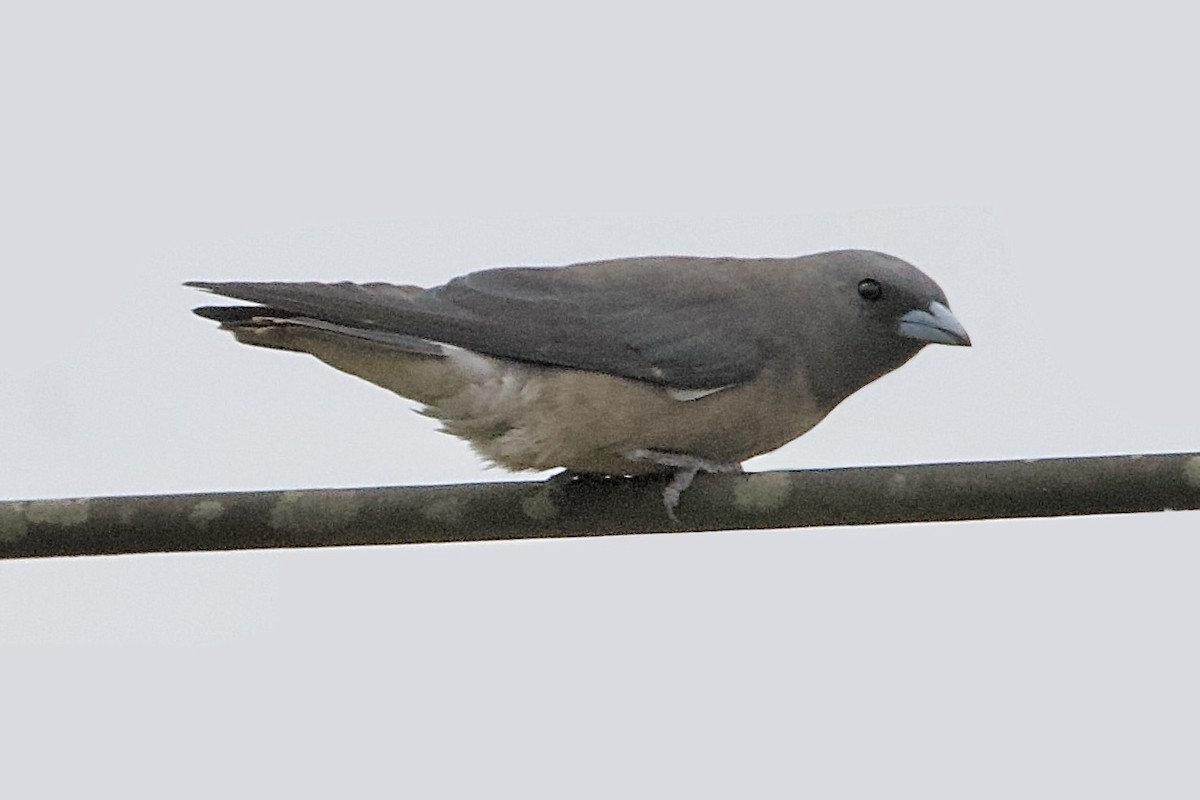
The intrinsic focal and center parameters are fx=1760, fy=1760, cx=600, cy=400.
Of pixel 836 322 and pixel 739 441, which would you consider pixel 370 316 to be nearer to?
pixel 739 441

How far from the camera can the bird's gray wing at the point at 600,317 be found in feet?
18.0

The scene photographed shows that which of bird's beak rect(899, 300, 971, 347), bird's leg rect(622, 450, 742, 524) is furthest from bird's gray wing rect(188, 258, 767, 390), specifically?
bird's beak rect(899, 300, 971, 347)

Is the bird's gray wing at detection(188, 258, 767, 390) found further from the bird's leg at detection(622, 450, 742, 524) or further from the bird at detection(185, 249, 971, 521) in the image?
the bird's leg at detection(622, 450, 742, 524)

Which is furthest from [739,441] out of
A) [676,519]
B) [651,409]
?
[676,519]

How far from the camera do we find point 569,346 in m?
5.75

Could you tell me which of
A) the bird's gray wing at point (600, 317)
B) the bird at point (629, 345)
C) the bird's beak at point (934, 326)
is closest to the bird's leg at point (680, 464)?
the bird at point (629, 345)

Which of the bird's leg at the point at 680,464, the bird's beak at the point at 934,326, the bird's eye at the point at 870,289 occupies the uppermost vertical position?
the bird's eye at the point at 870,289

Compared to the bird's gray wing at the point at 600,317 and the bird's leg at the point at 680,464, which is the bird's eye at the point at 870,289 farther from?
the bird's leg at the point at 680,464

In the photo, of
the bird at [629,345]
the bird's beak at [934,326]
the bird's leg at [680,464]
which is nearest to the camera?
the bird at [629,345]

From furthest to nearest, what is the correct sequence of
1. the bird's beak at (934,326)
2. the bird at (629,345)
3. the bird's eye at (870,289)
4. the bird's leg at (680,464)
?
the bird's eye at (870,289) < the bird's beak at (934,326) < the bird's leg at (680,464) < the bird at (629,345)

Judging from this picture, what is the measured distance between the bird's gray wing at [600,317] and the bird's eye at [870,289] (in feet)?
1.25

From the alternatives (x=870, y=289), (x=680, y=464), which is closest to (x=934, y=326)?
(x=870, y=289)

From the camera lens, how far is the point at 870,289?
607 centimetres

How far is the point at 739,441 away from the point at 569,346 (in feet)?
2.10
